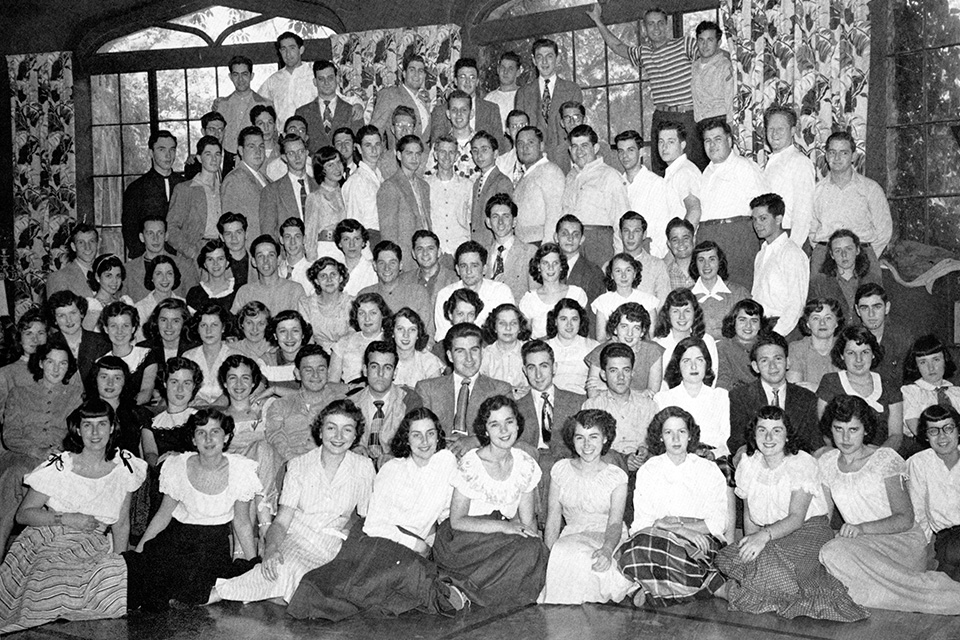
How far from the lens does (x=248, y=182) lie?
762 cm

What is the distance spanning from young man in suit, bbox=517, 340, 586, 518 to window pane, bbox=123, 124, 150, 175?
5.79 m

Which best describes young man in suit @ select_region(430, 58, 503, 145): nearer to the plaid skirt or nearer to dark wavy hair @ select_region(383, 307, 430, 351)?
dark wavy hair @ select_region(383, 307, 430, 351)

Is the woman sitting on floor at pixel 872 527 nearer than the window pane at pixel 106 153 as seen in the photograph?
Yes

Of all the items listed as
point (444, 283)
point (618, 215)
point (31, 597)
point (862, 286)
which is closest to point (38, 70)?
point (444, 283)

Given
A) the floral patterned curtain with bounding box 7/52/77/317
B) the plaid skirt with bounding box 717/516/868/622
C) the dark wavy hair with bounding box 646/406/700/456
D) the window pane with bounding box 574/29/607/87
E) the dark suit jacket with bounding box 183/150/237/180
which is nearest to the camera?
the plaid skirt with bounding box 717/516/868/622

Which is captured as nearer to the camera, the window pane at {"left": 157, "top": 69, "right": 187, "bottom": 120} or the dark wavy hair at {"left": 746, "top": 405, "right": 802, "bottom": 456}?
the dark wavy hair at {"left": 746, "top": 405, "right": 802, "bottom": 456}

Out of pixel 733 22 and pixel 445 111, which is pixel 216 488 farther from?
pixel 733 22

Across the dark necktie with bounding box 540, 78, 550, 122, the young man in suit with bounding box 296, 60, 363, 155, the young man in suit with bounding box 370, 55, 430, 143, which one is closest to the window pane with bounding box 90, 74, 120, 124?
the young man in suit with bounding box 296, 60, 363, 155

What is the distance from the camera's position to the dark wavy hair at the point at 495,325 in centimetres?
582

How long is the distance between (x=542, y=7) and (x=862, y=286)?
12.9 feet

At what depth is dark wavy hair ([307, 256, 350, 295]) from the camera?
645 cm

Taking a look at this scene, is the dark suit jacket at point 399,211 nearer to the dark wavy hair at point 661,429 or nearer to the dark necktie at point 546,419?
the dark necktie at point 546,419

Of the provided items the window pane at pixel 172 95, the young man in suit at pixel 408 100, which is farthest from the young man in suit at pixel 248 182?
the window pane at pixel 172 95

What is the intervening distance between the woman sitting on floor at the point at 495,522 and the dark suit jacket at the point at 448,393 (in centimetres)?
53
